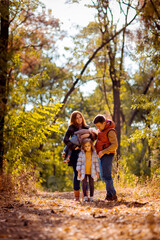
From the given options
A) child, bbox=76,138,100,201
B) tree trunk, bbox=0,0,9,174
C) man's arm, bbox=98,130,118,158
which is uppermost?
tree trunk, bbox=0,0,9,174

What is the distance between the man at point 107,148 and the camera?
5.77 metres

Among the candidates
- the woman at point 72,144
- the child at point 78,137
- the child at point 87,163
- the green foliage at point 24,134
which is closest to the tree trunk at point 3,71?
the green foliage at point 24,134

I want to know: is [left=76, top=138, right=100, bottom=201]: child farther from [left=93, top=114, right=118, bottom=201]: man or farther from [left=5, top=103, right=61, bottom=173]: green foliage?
[left=5, top=103, right=61, bottom=173]: green foliage

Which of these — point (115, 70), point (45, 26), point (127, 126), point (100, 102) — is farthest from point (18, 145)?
point (100, 102)

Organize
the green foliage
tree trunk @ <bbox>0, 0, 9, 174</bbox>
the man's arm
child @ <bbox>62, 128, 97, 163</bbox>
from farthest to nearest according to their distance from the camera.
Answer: the green foliage
tree trunk @ <bbox>0, 0, 9, 174</bbox>
child @ <bbox>62, 128, 97, 163</bbox>
the man's arm

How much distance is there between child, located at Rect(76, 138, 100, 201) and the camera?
235 inches

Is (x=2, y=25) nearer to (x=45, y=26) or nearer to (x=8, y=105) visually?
(x=8, y=105)

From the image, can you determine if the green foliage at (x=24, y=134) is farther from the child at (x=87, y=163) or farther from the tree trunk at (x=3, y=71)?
the child at (x=87, y=163)

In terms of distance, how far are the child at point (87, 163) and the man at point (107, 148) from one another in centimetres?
23

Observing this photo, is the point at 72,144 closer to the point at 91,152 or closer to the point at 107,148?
the point at 91,152

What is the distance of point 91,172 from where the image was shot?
601 cm

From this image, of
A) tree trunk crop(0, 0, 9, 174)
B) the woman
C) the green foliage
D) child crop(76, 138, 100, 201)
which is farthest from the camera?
the green foliage

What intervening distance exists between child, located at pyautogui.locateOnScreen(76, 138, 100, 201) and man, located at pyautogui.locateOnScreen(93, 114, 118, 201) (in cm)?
23

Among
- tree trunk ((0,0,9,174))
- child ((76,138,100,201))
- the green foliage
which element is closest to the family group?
child ((76,138,100,201))
